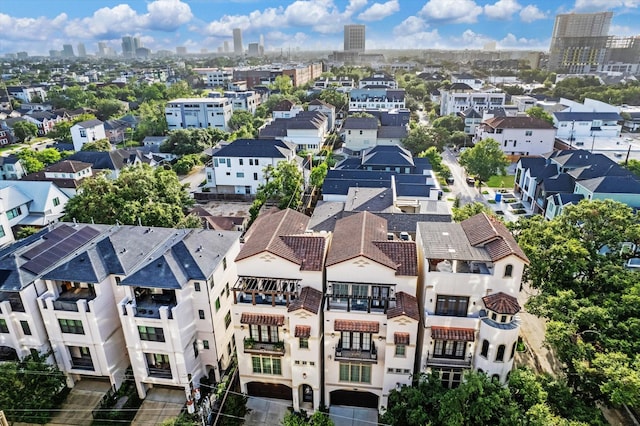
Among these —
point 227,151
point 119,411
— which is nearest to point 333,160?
point 227,151

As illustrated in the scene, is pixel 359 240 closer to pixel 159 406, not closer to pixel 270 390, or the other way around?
pixel 270 390

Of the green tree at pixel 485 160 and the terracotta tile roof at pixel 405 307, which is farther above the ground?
the terracotta tile roof at pixel 405 307

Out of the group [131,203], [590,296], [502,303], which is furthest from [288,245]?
[131,203]

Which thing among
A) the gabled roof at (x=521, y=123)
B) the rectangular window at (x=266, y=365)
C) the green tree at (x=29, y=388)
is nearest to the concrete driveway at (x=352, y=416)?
the rectangular window at (x=266, y=365)

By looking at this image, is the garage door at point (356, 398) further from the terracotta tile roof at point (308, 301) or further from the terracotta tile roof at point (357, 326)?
the terracotta tile roof at point (308, 301)

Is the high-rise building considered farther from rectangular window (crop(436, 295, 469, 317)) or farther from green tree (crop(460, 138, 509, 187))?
rectangular window (crop(436, 295, 469, 317))

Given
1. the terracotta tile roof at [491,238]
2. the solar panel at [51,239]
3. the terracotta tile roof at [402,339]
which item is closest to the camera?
the terracotta tile roof at [491,238]

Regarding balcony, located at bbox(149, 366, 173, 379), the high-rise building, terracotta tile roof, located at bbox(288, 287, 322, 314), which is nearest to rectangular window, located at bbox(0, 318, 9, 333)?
balcony, located at bbox(149, 366, 173, 379)

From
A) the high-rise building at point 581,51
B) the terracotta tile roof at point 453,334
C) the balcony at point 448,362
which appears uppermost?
the high-rise building at point 581,51
